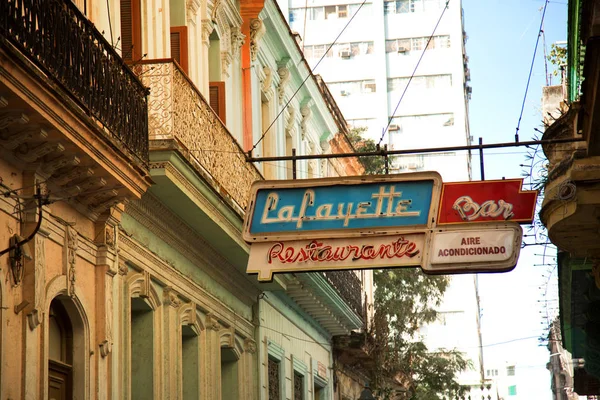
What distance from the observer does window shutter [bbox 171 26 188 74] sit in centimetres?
1578

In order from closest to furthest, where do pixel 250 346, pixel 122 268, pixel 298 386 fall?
pixel 122 268 < pixel 250 346 < pixel 298 386

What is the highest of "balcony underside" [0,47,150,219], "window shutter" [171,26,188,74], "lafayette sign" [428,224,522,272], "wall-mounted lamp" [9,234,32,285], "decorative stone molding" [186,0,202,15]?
"decorative stone molding" [186,0,202,15]

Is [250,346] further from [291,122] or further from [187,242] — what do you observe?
[291,122]

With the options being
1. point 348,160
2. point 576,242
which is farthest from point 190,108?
point 348,160

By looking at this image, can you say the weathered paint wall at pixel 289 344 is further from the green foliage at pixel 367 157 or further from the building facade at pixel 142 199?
the green foliage at pixel 367 157

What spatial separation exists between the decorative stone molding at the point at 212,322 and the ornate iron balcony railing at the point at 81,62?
205 inches

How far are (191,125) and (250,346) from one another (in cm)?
624

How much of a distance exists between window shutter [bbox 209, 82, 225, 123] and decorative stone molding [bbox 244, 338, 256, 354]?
3758mm

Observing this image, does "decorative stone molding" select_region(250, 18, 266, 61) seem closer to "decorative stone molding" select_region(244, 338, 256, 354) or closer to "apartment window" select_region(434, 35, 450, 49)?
"decorative stone molding" select_region(244, 338, 256, 354)

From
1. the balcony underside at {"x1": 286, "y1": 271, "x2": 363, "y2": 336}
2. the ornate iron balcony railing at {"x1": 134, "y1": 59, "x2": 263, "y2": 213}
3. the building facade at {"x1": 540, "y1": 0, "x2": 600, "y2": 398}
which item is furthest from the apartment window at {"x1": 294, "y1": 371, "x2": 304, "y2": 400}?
the ornate iron balcony railing at {"x1": 134, "y1": 59, "x2": 263, "y2": 213}

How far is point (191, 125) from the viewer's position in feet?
45.5

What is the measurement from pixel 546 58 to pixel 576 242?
719cm

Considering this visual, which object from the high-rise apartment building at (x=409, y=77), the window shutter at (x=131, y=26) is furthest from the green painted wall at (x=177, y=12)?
the high-rise apartment building at (x=409, y=77)

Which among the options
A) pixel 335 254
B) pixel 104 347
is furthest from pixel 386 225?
pixel 104 347
